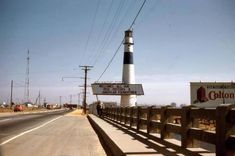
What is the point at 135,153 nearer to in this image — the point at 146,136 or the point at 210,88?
the point at 146,136

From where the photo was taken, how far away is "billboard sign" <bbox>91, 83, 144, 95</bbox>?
74438 mm

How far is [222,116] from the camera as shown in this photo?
7277 mm

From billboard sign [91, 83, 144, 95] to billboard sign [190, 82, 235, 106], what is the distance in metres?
24.9

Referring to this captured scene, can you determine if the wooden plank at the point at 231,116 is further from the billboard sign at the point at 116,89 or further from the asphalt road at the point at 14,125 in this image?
the billboard sign at the point at 116,89

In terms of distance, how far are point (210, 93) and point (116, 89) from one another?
111 ft

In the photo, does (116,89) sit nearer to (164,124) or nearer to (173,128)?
(164,124)

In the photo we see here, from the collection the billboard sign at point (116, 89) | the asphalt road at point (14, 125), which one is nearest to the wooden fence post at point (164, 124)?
the asphalt road at point (14, 125)

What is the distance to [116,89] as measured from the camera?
78688 mm

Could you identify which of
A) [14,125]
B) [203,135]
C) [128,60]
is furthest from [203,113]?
[128,60]

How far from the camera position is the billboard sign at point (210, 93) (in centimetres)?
4600

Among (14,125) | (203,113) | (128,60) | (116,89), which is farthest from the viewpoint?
(116,89)

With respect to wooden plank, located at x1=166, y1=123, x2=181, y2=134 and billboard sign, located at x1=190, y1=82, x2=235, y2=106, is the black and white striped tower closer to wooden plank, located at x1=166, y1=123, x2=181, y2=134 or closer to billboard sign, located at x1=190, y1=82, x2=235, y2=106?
billboard sign, located at x1=190, y1=82, x2=235, y2=106

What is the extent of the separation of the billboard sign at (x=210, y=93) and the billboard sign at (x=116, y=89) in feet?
81.7

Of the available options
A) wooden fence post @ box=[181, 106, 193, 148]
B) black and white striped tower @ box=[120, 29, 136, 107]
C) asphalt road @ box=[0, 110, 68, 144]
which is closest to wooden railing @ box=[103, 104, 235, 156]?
wooden fence post @ box=[181, 106, 193, 148]
